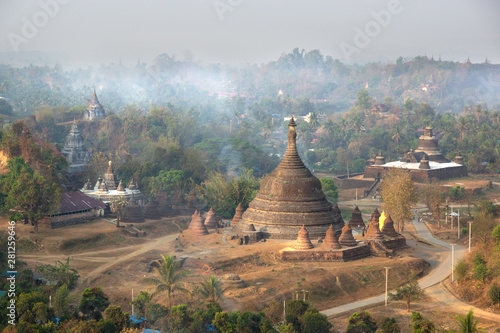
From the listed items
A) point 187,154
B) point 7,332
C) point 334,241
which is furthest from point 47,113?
point 7,332

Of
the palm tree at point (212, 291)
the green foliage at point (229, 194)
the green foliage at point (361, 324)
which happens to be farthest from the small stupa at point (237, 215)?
the green foliage at point (361, 324)

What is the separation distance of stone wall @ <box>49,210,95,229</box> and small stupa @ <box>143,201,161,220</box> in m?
6.66

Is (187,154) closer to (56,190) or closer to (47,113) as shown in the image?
(56,190)

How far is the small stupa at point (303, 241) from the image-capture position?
59.4 meters

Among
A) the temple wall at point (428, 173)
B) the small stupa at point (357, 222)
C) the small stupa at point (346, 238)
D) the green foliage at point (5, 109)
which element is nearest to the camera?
the small stupa at point (346, 238)

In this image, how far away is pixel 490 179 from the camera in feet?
371

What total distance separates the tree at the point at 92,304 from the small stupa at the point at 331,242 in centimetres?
1804

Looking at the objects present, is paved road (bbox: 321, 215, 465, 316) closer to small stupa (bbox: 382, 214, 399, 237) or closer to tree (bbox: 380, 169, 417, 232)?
tree (bbox: 380, 169, 417, 232)

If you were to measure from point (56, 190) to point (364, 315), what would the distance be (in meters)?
32.8

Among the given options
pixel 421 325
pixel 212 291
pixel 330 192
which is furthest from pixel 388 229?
pixel 421 325

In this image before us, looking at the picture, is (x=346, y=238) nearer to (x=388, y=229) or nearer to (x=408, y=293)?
(x=388, y=229)

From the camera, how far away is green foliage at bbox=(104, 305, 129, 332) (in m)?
43.5

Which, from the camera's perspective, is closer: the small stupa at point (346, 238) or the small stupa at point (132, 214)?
the small stupa at point (346, 238)

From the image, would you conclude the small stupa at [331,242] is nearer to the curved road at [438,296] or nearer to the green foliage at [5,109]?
the curved road at [438,296]
